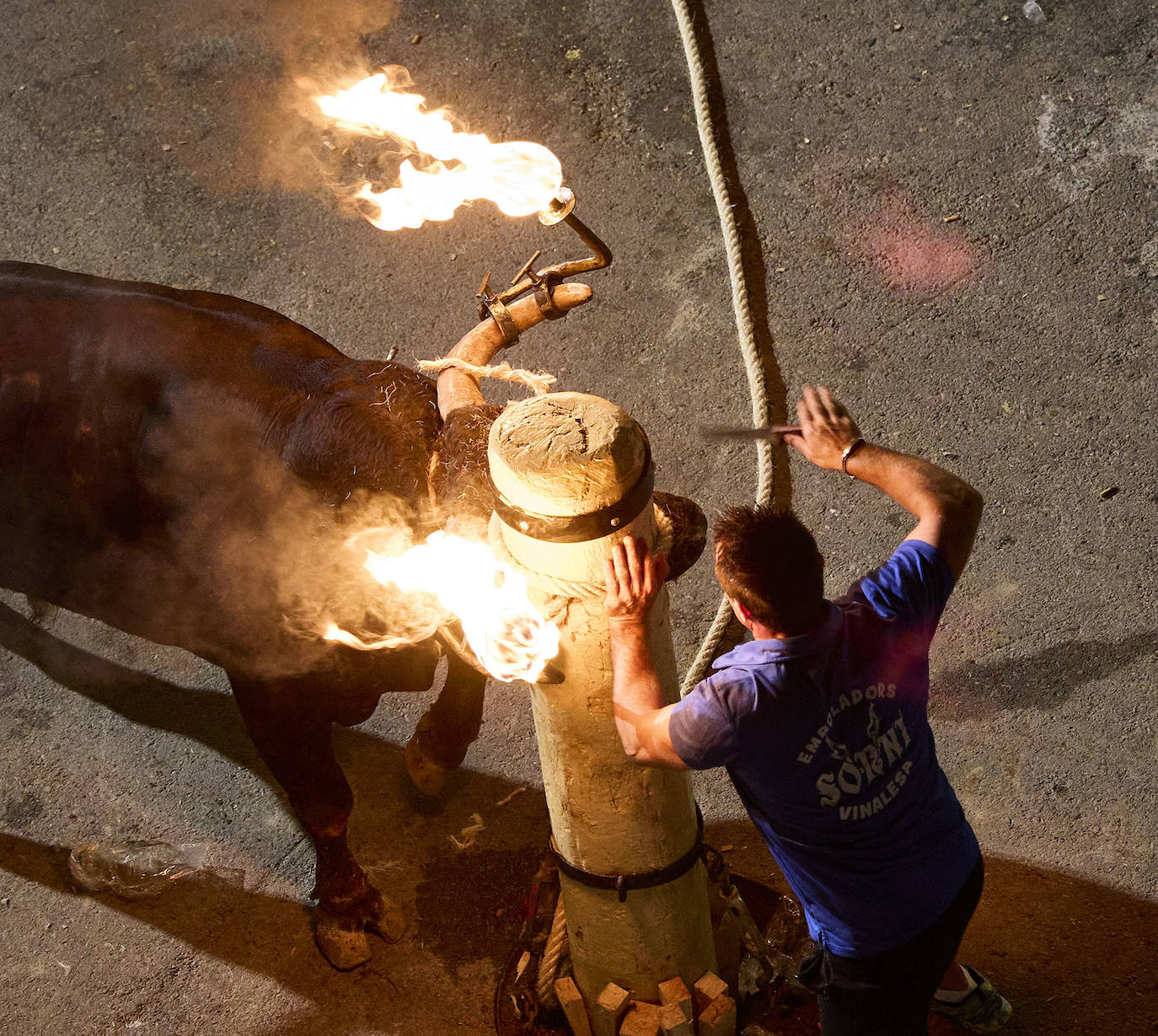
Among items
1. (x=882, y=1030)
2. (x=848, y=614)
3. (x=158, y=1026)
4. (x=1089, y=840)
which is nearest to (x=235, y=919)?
(x=158, y=1026)

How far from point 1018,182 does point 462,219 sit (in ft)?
9.55

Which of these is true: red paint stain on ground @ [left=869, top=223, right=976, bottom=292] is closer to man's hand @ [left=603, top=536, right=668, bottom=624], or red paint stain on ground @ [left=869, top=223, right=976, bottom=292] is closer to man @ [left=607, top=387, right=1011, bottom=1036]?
man @ [left=607, top=387, right=1011, bottom=1036]

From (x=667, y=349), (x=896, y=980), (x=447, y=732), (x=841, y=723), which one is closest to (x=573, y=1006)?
(x=896, y=980)

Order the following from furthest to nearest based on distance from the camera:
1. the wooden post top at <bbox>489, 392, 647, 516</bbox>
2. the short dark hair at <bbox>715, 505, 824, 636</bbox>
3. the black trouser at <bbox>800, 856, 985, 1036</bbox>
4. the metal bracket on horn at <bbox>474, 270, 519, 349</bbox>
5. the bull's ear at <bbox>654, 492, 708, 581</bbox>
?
the metal bracket on horn at <bbox>474, 270, 519, 349</bbox>, the black trouser at <bbox>800, 856, 985, 1036</bbox>, the bull's ear at <bbox>654, 492, 708, 581</bbox>, the short dark hair at <bbox>715, 505, 824, 636</bbox>, the wooden post top at <bbox>489, 392, 647, 516</bbox>

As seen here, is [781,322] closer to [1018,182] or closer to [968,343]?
[968,343]

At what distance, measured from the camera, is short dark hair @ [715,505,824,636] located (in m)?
2.43

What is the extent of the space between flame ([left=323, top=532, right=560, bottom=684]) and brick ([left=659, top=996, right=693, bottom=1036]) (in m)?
1.13

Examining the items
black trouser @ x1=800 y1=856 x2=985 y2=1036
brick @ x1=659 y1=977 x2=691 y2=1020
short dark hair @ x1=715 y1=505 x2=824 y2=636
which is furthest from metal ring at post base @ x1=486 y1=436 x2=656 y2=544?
brick @ x1=659 y1=977 x2=691 y2=1020

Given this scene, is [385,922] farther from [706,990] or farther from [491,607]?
[491,607]

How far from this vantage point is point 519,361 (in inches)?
217

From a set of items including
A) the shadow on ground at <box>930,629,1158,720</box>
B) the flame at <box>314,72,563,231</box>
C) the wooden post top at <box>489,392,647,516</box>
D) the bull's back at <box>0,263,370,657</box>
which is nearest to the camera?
the wooden post top at <box>489,392,647,516</box>

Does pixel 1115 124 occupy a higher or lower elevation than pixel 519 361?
higher

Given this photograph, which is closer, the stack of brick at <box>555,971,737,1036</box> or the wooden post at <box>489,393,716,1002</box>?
the wooden post at <box>489,393,716,1002</box>

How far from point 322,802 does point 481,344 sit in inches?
65.0
